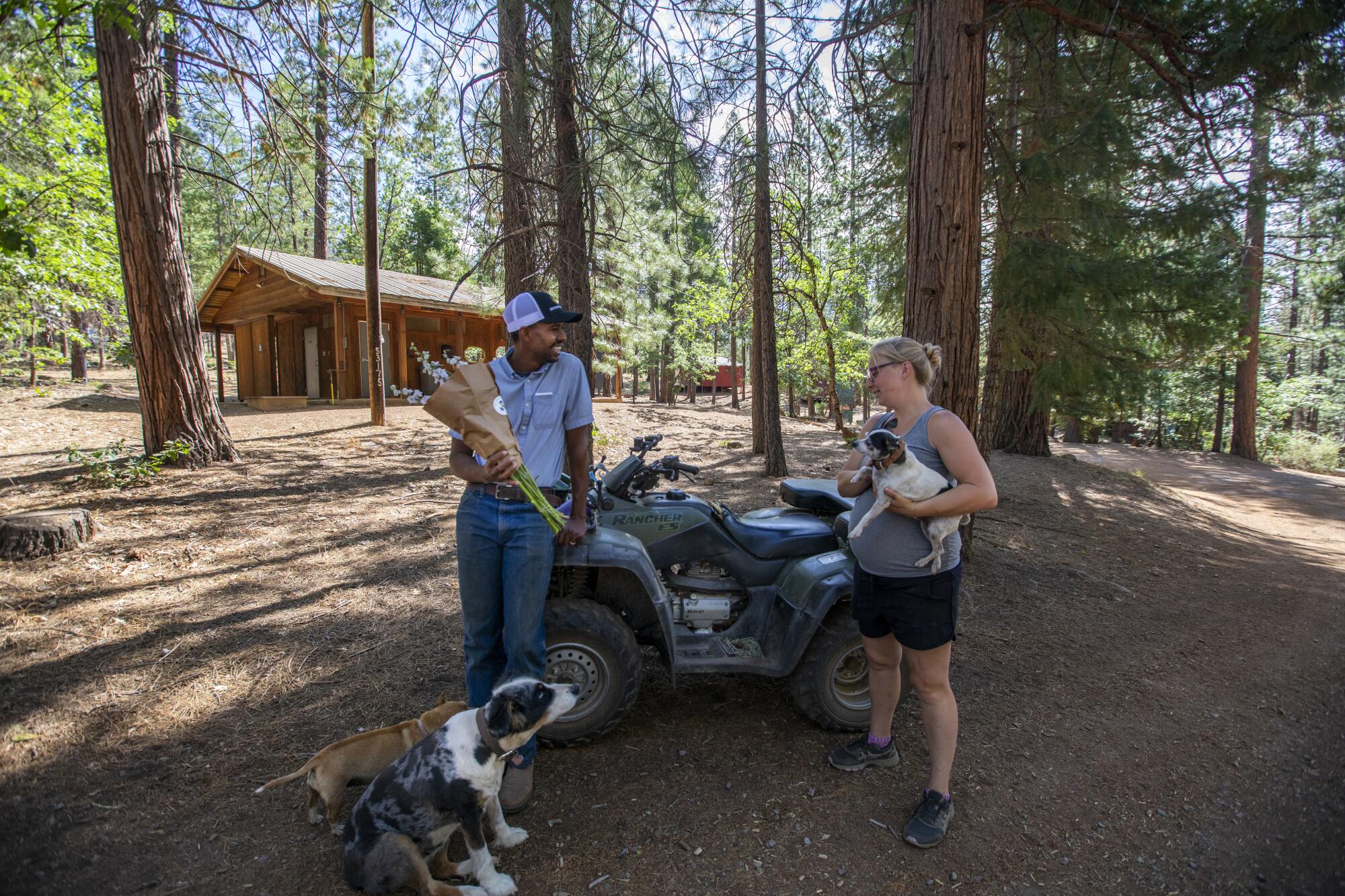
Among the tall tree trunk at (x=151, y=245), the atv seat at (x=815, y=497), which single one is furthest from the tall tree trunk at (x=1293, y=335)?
the tall tree trunk at (x=151, y=245)

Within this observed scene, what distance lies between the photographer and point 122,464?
277 inches

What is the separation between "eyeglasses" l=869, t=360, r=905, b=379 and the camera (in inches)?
95.2

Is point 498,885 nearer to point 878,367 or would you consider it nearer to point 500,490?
point 500,490

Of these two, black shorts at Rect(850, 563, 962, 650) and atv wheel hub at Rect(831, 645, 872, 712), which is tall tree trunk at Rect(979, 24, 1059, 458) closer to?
atv wheel hub at Rect(831, 645, 872, 712)

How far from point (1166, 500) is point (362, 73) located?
12293 millimetres

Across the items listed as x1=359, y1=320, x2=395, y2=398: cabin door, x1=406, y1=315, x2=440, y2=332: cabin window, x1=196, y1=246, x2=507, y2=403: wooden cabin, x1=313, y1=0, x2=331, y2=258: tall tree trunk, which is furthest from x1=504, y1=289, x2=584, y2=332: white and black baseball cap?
x1=406, y1=315, x2=440, y2=332: cabin window

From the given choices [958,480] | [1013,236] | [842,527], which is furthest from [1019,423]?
[958,480]

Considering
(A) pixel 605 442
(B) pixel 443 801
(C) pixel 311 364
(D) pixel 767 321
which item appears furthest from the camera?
(C) pixel 311 364

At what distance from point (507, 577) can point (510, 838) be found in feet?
3.12

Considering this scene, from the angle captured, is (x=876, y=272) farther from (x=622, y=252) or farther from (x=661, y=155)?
(x=661, y=155)

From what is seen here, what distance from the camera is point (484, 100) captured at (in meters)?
5.22

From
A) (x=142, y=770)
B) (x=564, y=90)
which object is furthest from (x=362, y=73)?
(x=142, y=770)

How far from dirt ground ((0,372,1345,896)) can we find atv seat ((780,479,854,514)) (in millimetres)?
1094

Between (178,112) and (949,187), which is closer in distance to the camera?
(949,187)
